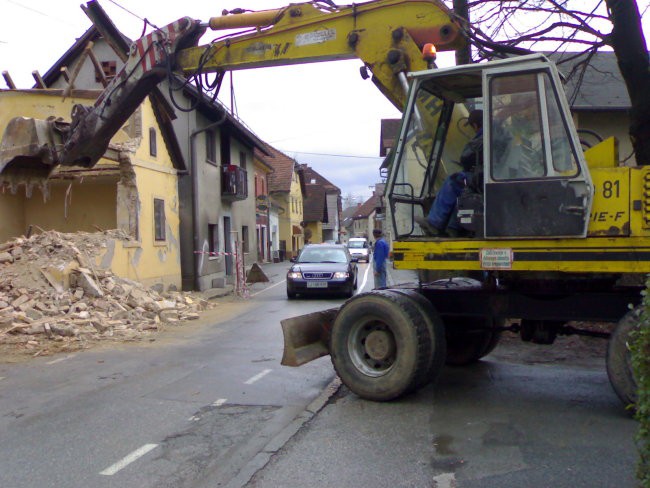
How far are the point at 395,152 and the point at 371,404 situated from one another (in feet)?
8.45

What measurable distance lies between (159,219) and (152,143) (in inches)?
86.5

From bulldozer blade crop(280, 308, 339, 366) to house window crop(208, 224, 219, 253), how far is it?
16653 mm

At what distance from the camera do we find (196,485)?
14.3 feet

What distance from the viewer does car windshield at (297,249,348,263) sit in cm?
1870

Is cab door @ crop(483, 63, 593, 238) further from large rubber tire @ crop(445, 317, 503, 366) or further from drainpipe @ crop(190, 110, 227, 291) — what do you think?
drainpipe @ crop(190, 110, 227, 291)

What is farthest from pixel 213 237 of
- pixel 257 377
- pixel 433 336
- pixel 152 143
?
pixel 433 336

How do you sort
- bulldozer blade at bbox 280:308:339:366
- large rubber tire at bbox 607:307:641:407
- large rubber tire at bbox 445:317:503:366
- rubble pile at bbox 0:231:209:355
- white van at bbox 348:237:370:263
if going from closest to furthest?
large rubber tire at bbox 607:307:641:407 < bulldozer blade at bbox 280:308:339:366 < large rubber tire at bbox 445:317:503:366 < rubble pile at bbox 0:231:209:355 < white van at bbox 348:237:370:263

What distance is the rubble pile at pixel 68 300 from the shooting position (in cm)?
1080

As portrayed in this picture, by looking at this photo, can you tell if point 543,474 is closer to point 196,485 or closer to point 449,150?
point 196,485

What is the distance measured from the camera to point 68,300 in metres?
12.3

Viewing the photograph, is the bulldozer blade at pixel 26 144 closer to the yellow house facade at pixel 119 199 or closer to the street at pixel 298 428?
the street at pixel 298 428

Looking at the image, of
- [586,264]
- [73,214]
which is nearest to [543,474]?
[586,264]

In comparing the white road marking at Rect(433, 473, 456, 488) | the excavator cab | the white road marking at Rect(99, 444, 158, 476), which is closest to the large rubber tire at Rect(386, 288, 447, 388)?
the excavator cab

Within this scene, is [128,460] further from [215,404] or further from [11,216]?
[11,216]
